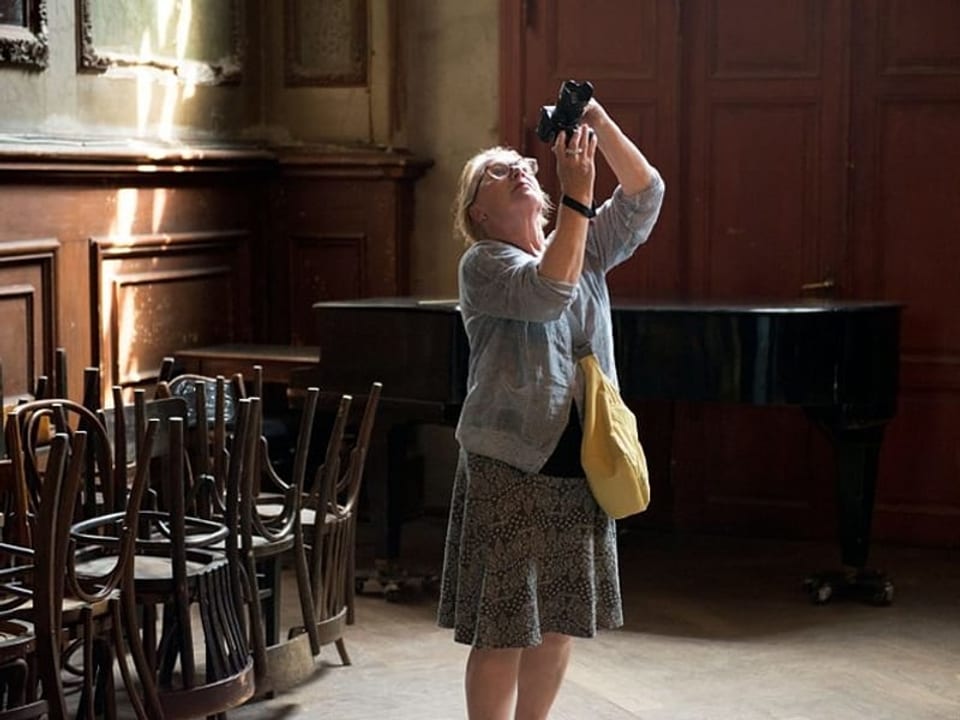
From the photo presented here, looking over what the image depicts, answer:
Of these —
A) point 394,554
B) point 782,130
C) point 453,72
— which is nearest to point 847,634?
point 394,554

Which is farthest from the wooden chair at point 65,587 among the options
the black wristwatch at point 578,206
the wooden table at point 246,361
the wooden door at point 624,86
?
the wooden door at point 624,86

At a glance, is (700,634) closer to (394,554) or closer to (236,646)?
(394,554)

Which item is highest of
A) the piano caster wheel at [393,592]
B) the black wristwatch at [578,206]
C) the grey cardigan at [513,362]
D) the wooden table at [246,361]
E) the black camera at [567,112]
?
the black camera at [567,112]

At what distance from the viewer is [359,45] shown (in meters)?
7.14

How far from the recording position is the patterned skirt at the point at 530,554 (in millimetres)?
3689

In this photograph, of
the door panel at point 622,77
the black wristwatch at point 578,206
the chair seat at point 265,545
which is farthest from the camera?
the door panel at point 622,77

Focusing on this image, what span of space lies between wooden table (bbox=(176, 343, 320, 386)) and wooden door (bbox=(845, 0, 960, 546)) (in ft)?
6.76

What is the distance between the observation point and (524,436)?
12.0 feet

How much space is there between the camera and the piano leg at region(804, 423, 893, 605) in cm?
582

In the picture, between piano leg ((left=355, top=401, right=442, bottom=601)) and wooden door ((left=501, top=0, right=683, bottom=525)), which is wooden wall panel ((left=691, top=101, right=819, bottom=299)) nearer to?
wooden door ((left=501, top=0, right=683, bottom=525))

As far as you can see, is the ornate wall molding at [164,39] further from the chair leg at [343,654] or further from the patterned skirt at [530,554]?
the patterned skirt at [530,554]

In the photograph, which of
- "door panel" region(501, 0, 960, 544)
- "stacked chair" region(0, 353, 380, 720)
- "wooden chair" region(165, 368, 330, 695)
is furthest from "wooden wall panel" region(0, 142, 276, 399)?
"door panel" region(501, 0, 960, 544)

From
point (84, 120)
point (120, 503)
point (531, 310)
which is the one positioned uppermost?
point (84, 120)

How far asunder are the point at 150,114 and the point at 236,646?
110 inches
